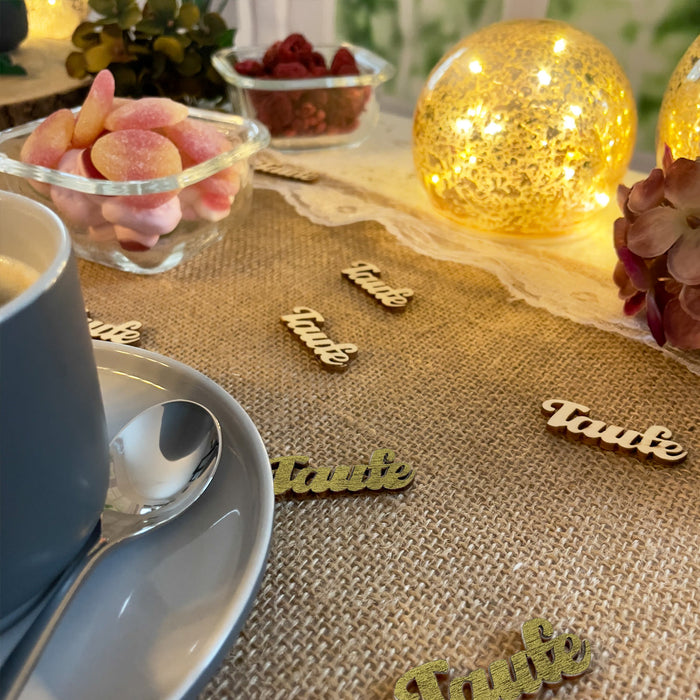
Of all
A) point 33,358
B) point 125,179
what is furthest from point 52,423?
Result: point 125,179

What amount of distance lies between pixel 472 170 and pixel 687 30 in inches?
Result: 9.9

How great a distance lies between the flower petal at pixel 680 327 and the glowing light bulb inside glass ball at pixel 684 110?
0.12 m

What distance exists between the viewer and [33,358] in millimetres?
177

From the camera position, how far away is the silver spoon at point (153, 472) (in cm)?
23

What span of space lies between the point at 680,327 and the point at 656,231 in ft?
0.17

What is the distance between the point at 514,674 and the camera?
0.23 m

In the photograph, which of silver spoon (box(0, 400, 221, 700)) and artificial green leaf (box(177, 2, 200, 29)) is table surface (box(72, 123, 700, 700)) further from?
artificial green leaf (box(177, 2, 200, 29))

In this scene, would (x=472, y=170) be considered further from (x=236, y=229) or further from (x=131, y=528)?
(x=131, y=528)

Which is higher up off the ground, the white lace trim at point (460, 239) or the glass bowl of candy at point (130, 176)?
the glass bowl of candy at point (130, 176)

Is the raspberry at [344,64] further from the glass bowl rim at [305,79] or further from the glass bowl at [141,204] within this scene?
the glass bowl at [141,204]

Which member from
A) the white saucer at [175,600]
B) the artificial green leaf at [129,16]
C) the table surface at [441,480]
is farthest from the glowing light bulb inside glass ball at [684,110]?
the artificial green leaf at [129,16]

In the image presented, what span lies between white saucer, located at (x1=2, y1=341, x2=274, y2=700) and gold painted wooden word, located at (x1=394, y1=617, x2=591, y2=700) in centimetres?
6

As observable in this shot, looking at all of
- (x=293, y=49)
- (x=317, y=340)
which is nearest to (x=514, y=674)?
(x=317, y=340)

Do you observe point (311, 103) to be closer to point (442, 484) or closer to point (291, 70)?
point (291, 70)
